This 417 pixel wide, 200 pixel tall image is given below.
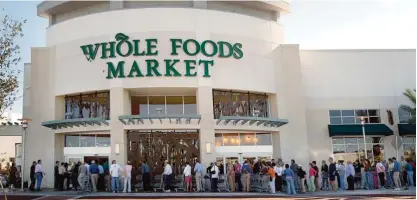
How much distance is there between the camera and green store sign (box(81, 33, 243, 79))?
25.3 m

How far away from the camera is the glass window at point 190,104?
2778cm

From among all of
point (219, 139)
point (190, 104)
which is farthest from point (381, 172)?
point (190, 104)

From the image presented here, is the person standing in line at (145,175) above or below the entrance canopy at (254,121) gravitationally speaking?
below

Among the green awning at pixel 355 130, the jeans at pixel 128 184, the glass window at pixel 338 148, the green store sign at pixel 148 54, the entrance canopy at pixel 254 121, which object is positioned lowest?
the jeans at pixel 128 184

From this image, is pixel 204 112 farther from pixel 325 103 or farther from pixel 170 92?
pixel 325 103

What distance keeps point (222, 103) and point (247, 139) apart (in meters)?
3.20

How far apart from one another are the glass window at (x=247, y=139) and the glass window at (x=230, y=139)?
1.15 ft

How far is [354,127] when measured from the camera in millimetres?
29422

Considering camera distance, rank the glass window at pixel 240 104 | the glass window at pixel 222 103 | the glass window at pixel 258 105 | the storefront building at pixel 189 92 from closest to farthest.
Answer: the storefront building at pixel 189 92 → the glass window at pixel 222 103 → the glass window at pixel 240 104 → the glass window at pixel 258 105

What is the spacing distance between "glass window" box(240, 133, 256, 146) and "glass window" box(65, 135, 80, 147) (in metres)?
10.6

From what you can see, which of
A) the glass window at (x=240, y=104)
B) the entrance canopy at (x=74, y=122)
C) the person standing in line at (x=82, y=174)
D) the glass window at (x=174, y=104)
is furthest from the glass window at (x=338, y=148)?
the person standing in line at (x=82, y=174)

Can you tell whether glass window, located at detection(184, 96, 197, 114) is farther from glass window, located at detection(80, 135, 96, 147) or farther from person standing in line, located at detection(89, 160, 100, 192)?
person standing in line, located at detection(89, 160, 100, 192)

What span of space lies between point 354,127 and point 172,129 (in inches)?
493

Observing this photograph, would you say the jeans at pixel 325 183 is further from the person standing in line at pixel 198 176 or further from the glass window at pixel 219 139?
the glass window at pixel 219 139
